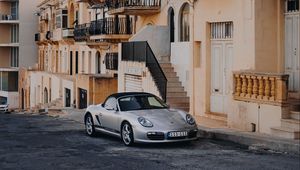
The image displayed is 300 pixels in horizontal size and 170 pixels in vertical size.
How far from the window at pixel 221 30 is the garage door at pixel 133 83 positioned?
5061 millimetres

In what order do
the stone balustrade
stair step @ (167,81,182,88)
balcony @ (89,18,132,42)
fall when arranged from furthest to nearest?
balcony @ (89,18,132,42) → stair step @ (167,81,182,88) → the stone balustrade

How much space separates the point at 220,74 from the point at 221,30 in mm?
1542

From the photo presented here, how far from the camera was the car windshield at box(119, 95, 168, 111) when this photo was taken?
18.3 meters

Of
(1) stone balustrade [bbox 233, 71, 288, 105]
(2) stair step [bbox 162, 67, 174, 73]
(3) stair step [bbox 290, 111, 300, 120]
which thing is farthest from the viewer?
(2) stair step [bbox 162, 67, 174, 73]

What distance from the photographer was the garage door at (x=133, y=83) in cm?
2786

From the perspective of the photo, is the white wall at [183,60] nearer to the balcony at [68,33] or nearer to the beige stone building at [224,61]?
the beige stone building at [224,61]

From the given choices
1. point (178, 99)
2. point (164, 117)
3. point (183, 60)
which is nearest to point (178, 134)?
point (164, 117)

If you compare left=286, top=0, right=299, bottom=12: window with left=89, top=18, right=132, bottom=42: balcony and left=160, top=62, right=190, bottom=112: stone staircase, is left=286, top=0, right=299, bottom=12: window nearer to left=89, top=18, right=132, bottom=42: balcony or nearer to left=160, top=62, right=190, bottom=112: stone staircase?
left=160, top=62, right=190, bottom=112: stone staircase

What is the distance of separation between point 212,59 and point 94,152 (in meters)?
9.00

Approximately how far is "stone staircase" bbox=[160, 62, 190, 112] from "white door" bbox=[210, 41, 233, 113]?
5.71 feet

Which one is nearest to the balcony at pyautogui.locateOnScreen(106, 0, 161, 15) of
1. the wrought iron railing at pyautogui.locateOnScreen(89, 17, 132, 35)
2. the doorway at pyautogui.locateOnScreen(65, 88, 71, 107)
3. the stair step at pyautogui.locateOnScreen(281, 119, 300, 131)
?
the wrought iron railing at pyautogui.locateOnScreen(89, 17, 132, 35)

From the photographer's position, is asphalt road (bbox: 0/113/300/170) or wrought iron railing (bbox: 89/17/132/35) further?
wrought iron railing (bbox: 89/17/132/35)

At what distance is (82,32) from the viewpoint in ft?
146

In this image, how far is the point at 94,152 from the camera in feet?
51.9
